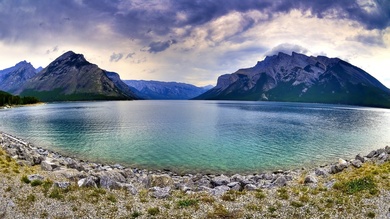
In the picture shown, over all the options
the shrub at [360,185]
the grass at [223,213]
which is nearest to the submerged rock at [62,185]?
the grass at [223,213]

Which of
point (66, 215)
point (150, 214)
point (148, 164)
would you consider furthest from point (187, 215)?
point (148, 164)

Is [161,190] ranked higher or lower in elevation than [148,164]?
higher

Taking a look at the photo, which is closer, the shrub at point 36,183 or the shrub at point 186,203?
the shrub at point 186,203

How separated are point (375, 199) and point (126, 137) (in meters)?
75.1

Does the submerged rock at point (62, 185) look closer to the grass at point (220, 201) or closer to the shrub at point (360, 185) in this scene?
the grass at point (220, 201)

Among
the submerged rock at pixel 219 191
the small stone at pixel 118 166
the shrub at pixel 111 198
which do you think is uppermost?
the shrub at pixel 111 198

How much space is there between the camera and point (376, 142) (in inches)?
3319

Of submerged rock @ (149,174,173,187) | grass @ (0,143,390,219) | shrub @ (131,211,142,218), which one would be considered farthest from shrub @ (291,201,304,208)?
submerged rock @ (149,174,173,187)

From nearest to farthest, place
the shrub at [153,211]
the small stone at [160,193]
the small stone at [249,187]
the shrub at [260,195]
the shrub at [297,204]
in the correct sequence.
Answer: the shrub at [153,211] → the shrub at [297,204] → the shrub at [260,195] → the small stone at [160,193] → the small stone at [249,187]

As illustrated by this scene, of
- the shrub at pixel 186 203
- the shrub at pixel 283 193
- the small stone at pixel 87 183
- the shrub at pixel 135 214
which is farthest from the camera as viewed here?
the small stone at pixel 87 183

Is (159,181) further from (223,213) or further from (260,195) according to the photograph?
(260,195)

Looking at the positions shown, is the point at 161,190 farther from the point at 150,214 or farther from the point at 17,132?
the point at 17,132

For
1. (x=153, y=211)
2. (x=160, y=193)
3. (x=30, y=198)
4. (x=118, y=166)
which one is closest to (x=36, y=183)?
(x=30, y=198)

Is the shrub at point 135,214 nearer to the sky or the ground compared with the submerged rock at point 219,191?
nearer to the sky
